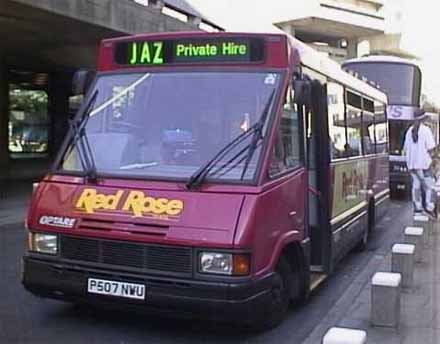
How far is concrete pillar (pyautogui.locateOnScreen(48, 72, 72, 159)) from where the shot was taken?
23719mm

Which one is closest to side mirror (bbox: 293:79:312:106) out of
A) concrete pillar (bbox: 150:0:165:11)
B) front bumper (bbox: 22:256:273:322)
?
front bumper (bbox: 22:256:273:322)

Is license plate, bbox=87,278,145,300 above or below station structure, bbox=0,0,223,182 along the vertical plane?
below

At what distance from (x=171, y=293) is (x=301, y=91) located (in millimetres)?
2141

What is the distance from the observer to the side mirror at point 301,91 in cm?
581

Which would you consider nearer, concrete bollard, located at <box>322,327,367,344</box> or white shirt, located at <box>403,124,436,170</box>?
concrete bollard, located at <box>322,327,367,344</box>

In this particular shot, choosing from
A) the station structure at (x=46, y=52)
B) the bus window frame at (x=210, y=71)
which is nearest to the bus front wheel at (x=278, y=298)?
the bus window frame at (x=210, y=71)

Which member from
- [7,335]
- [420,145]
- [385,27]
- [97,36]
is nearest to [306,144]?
[7,335]

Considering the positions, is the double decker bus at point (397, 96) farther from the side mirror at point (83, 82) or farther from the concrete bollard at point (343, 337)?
the concrete bollard at point (343, 337)

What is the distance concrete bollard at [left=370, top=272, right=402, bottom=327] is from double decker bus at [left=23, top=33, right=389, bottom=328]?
27.2 inches

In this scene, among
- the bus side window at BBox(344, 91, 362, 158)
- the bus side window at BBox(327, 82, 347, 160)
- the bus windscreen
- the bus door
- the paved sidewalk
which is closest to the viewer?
the paved sidewalk

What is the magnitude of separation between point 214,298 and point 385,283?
1733 millimetres

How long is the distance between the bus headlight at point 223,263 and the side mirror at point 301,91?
166cm

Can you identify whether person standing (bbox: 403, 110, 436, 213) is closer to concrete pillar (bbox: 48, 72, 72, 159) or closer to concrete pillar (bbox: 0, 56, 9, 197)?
concrete pillar (bbox: 0, 56, 9, 197)

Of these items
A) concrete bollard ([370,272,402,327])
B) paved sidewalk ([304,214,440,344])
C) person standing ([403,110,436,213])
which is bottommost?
paved sidewalk ([304,214,440,344])
